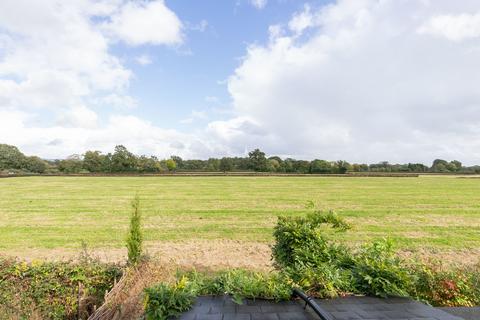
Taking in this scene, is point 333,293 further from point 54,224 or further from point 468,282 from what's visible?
point 54,224

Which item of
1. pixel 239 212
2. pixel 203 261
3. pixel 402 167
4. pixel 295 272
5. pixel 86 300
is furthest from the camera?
pixel 402 167

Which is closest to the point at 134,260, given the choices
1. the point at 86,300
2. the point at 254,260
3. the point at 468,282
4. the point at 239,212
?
the point at 86,300

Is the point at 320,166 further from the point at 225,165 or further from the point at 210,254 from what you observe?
the point at 210,254

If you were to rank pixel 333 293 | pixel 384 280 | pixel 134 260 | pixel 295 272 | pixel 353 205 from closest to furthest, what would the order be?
pixel 333 293 < pixel 384 280 < pixel 295 272 < pixel 134 260 < pixel 353 205

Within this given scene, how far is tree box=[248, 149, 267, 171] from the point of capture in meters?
85.4

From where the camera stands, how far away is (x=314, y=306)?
2836mm

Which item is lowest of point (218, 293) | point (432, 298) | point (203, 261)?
point (203, 261)

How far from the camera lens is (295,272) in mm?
4031

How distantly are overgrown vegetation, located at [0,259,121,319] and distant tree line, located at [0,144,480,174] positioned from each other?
74.8 meters

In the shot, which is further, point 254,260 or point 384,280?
point 254,260

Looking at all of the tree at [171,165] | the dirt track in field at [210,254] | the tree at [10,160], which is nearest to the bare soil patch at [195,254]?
the dirt track in field at [210,254]

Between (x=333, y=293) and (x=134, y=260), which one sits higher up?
(x=333, y=293)

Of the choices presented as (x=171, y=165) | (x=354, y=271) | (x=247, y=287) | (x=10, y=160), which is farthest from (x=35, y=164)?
(x=354, y=271)

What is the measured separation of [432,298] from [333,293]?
127 inches
